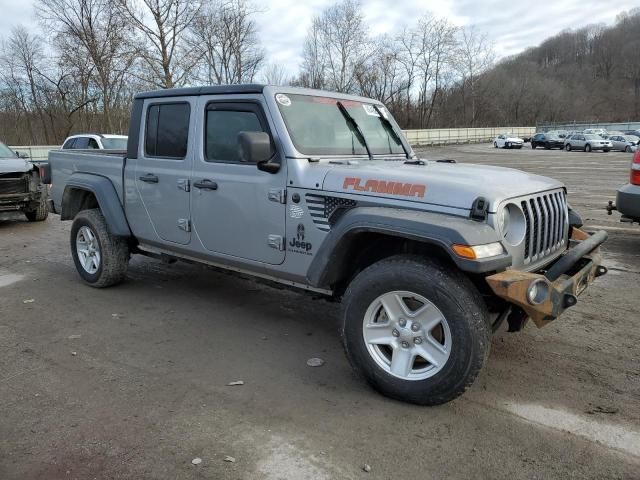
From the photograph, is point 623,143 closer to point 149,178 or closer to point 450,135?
point 450,135

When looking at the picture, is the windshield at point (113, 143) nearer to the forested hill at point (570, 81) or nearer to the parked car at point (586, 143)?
the parked car at point (586, 143)

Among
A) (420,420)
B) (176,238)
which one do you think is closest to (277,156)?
(176,238)

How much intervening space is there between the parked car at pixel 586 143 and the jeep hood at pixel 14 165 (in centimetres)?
3804

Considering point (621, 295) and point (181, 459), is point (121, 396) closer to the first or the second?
point (181, 459)

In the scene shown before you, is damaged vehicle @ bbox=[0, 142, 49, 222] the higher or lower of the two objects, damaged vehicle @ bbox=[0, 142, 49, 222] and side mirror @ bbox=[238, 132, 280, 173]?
the lower

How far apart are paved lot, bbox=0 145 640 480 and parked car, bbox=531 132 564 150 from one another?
1665 inches

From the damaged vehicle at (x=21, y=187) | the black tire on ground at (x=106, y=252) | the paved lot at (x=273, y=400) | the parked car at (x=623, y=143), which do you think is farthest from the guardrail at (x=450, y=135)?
the paved lot at (x=273, y=400)

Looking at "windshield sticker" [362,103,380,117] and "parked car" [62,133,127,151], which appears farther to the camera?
"parked car" [62,133,127,151]

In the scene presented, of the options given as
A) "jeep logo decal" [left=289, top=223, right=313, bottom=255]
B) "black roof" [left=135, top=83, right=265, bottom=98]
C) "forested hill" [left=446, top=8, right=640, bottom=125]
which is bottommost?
"jeep logo decal" [left=289, top=223, right=313, bottom=255]

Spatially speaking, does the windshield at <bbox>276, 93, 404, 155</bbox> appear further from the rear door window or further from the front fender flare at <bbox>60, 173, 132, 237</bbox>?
the front fender flare at <bbox>60, 173, 132, 237</bbox>

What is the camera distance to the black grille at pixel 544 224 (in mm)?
3256

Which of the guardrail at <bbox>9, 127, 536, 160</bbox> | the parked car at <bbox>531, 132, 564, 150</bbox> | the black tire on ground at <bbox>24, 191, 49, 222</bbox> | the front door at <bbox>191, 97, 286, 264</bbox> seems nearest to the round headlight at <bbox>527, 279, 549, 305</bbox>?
the front door at <bbox>191, 97, 286, 264</bbox>

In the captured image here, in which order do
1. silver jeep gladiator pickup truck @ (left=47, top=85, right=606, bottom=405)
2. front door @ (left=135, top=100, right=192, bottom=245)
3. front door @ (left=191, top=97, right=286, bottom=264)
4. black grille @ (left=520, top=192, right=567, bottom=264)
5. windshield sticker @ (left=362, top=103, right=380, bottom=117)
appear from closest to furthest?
silver jeep gladiator pickup truck @ (left=47, top=85, right=606, bottom=405)
black grille @ (left=520, top=192, right=567, bottom=264)
front door @ (left=191, top=97, right=286, bottom=264)
front door @ (left=135, top=100, right=192, bottom=245)
windshield sticker @ (left=362, top=103, right=380, bottom=117)

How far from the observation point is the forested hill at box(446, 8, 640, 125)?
8881cm
